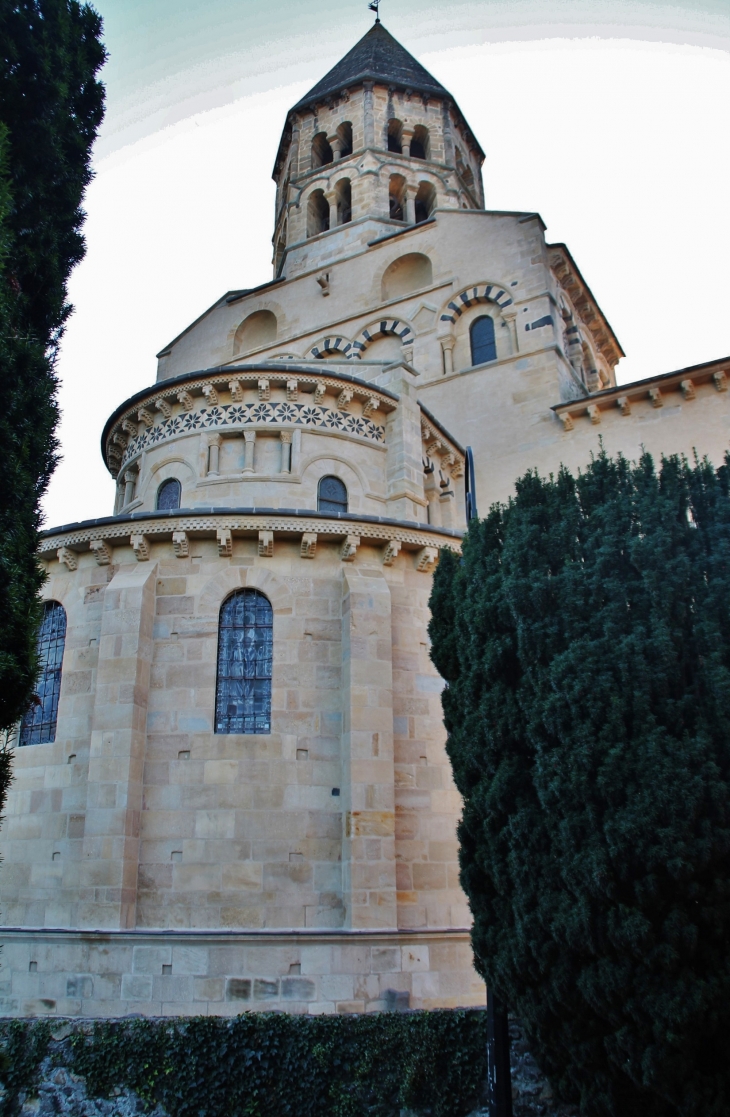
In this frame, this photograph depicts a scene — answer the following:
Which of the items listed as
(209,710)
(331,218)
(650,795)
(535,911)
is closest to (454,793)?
(209,710)

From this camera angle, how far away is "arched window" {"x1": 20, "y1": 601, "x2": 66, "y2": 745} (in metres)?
12.9

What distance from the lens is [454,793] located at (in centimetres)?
1270

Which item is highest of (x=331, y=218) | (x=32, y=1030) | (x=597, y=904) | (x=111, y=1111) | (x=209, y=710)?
(x=331, y=218)

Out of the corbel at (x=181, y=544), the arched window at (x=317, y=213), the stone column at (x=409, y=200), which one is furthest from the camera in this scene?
the arched window at (x=317, y=213)

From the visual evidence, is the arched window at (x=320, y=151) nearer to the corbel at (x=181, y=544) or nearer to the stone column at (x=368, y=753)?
the corbel at (x=181, y=544)

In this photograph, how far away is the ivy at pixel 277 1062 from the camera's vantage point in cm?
990

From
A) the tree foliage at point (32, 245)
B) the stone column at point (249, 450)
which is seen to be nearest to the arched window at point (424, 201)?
the stone column at point (249, 450)

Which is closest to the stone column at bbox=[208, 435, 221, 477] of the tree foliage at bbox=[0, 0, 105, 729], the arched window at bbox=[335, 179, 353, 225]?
the tree foliage at bbox=[0, 0, 105, 729]

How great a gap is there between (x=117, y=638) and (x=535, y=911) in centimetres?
725

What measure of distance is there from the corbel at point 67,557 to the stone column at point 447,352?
12.5 meters

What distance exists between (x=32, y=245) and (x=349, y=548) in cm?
608

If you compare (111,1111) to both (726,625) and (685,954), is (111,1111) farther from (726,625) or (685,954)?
(726,625)

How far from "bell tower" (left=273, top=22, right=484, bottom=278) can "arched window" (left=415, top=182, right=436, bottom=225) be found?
3 cm

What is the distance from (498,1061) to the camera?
28.0 feet
